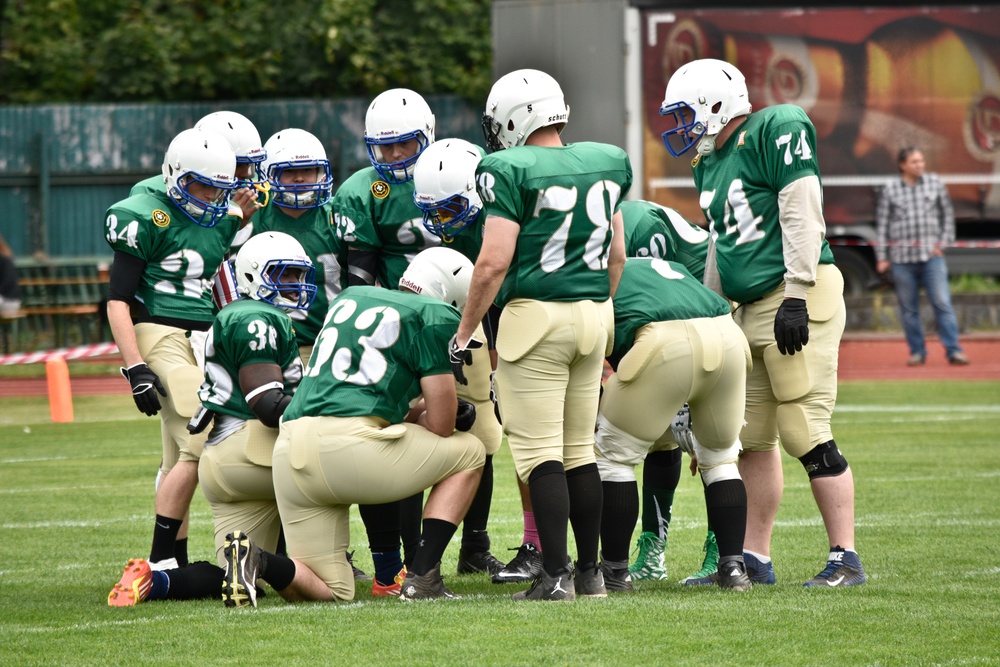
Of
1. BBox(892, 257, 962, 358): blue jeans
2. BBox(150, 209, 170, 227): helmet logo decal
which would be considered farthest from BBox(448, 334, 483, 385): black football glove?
BBox(892, 257, 962, 358): blue jeans

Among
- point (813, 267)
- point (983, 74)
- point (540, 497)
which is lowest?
point (540, 497)

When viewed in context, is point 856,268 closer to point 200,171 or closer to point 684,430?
point 684,430

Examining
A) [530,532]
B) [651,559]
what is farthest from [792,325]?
[530,532]

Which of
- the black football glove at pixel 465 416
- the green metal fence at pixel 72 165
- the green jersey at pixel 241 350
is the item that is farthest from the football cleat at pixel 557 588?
the green metal fence at pixel 72 165

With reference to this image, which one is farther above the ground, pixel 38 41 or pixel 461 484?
pixel 38 41

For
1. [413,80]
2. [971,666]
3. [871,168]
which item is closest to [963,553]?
[971,666]

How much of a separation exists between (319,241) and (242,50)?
1676 cm

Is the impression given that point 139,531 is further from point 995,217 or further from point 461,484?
point 995,217

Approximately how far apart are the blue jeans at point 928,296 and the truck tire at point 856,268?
236 cm

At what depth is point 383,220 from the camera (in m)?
6.58

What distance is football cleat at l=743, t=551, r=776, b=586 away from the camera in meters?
5.78

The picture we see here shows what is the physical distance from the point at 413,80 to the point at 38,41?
6.14 m

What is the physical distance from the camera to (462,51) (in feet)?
74.7

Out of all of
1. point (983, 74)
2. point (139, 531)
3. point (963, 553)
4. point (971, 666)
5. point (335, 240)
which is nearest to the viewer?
point (971, 666)
